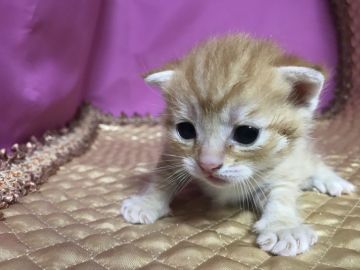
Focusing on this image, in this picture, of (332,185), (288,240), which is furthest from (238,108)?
(332,185)

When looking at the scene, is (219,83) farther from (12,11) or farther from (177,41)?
(177,41)

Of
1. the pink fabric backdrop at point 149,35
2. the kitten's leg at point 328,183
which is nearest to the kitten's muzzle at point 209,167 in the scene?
the kitten's leg at point 328,183

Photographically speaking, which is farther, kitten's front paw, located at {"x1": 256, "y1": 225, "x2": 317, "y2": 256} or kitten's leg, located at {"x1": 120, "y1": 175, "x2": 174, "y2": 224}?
kitten's leg, located at {"x1": 120, "y1": 175, "x2": 174, "y2": 224}

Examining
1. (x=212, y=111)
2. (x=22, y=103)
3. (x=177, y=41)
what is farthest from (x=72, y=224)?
(x=177, y=41)

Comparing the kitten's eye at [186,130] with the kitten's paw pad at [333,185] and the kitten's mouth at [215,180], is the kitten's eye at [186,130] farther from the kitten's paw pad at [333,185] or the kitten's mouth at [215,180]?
the kitten's paw pad at [333,185]

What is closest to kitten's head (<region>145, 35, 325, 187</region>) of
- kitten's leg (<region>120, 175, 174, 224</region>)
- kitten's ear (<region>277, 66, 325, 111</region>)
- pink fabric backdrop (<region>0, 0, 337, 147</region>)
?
kitten's ear (<region>277, 66, 325, 111</region>)

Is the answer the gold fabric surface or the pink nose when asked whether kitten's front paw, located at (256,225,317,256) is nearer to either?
the gold fabric surface
